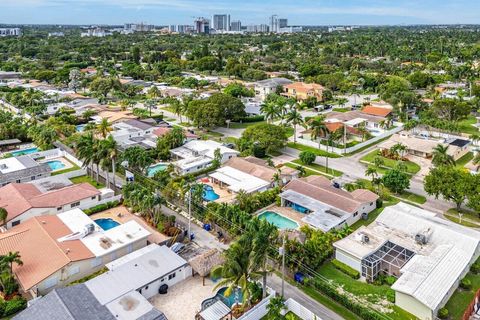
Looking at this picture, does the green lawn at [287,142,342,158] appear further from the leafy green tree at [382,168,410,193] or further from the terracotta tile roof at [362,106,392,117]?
the terracotta tile roof at [362,106,392,117]

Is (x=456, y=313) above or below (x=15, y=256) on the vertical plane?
below

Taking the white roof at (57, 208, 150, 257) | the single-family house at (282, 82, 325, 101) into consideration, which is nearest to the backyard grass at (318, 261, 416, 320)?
the white roof at (57, 208, 150, 257)

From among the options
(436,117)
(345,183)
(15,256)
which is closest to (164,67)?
(436,117)

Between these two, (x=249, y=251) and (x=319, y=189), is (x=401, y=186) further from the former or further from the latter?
(x=249, y=251)

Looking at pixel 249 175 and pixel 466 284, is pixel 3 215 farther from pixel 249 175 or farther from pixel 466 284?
pixel 466 284

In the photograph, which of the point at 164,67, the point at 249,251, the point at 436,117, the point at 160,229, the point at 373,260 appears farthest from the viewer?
the point at 164,67
